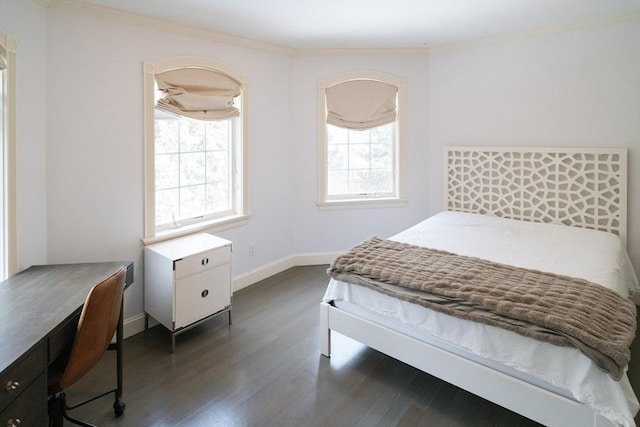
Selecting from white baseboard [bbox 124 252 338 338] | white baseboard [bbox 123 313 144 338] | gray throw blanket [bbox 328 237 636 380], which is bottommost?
white baseboard [bbox 123 313 144 338]

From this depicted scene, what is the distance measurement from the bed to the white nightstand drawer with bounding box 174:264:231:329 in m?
0.87

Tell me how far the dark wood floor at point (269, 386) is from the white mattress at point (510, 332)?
357 millimetres

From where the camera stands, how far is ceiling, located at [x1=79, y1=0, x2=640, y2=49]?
290 centimetres

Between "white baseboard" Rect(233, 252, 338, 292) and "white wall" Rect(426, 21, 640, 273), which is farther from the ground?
"white wall" Rect(426, 21, 640, 273)

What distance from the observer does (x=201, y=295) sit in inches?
116

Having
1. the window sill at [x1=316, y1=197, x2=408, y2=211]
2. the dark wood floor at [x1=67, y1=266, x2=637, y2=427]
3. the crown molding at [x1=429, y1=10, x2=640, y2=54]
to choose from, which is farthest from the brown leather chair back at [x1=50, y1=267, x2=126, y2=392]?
the crown molding at [x1=429, y1=10, x2=640, y2=54]

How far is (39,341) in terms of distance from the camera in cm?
155

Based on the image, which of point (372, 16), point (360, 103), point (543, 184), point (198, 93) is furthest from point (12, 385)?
point (543, 184)

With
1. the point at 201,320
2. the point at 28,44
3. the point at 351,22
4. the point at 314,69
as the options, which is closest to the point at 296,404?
the point at 201,320

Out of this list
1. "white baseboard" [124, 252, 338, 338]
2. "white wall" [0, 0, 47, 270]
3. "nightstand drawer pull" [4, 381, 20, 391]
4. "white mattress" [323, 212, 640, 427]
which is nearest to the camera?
"nightstand drawer pull" [4, 381, 20, 391]

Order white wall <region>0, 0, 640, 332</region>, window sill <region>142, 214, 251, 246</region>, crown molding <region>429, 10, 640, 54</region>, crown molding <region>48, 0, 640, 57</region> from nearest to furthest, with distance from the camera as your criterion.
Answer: white wall <region>0, 0, 640, 332</region>, crown molding <region>48, 0, 640, 57</region>, window sill <region>142, 214, 251, 246</region>, crown molding <region>429, 10, 640, 54</region>

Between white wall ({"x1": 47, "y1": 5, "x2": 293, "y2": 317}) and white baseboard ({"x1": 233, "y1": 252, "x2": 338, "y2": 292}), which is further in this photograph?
white baseboard ({"x1": 233, "y1": 252, "x2": 338, "y2": 292})

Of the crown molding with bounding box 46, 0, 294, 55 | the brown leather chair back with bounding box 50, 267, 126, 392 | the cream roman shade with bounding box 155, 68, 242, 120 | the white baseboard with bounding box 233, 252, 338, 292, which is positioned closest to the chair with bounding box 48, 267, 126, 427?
the brown leather chair back with bounding box 50, 267, 126, 392

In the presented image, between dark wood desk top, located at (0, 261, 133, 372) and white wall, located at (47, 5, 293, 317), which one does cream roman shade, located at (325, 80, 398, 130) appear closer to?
white wall, located at (47, 5, 293, 317)
